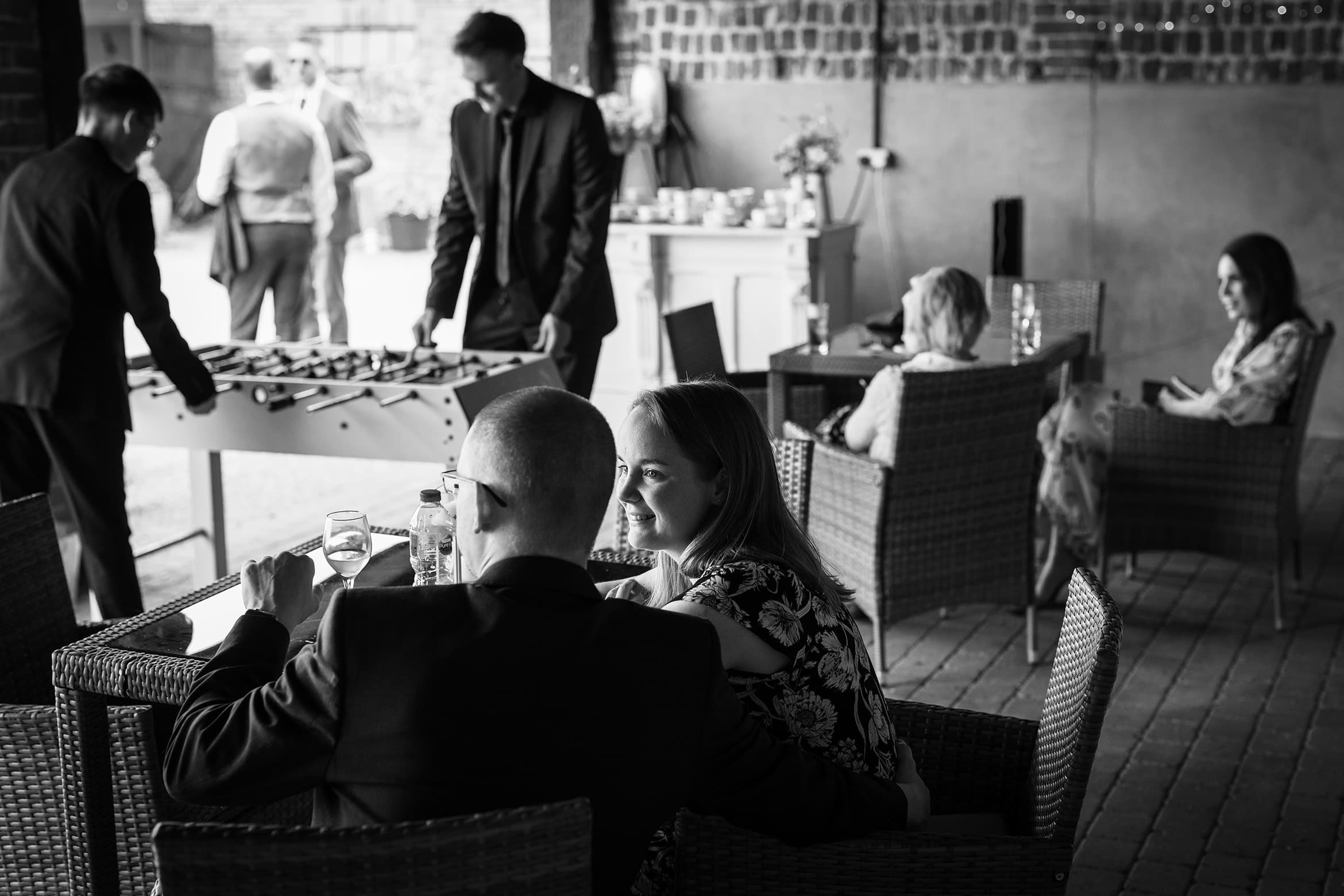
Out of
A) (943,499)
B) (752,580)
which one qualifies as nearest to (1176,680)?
(943,499)

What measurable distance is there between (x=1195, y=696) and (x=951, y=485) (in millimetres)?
888

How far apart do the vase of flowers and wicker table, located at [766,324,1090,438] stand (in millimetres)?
2267

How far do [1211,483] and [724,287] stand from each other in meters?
3.41

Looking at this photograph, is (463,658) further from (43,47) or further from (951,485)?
(43,47)

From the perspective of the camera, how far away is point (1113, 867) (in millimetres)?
3160

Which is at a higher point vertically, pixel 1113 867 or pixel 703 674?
pixel 703 674

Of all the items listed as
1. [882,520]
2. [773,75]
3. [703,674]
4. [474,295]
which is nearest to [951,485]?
[882,520]

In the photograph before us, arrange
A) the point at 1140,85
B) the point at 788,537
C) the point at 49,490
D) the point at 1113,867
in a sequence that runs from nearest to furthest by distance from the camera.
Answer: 1. the point at 788,537
2. the point at 1113,867
3. the point at 49,490
4. the point at 1140,85

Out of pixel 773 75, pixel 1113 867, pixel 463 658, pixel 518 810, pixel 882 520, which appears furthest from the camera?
pixel 773 75

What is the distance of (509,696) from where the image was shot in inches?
62.2

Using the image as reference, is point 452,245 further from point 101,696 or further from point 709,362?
point 101,696

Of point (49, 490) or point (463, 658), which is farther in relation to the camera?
point (49, 490)

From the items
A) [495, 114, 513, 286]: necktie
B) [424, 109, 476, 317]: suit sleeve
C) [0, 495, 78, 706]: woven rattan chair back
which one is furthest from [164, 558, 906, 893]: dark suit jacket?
[424, 109, 476, 317]: suit sleeve

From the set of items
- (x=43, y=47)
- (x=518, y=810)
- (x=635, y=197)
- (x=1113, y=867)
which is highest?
(x=43, y=47)
